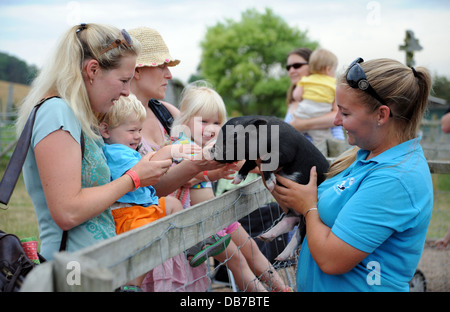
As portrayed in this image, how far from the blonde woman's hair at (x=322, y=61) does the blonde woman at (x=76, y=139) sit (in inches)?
146

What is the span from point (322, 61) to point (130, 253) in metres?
4.54

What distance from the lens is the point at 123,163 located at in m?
2.51

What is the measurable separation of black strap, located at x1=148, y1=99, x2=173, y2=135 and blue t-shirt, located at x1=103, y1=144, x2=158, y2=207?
956mm

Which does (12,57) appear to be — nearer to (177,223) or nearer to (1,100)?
(1,100)

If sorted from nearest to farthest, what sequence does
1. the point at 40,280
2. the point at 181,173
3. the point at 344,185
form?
the point at 40,280, the point at 344,185, the point at 181,173

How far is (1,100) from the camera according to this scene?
2359 cm

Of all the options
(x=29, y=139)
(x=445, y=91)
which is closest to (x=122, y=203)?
(x=29, y=139)

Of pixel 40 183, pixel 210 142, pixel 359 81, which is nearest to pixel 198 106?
pixel 210 142

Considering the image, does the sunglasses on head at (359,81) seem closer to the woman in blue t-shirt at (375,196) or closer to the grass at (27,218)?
the woman in blue t-shirt at (375,196)

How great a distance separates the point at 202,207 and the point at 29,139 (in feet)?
2.90

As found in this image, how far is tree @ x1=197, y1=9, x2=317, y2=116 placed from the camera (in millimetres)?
56531

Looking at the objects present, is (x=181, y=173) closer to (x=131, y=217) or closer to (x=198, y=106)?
(x=131, y=217)

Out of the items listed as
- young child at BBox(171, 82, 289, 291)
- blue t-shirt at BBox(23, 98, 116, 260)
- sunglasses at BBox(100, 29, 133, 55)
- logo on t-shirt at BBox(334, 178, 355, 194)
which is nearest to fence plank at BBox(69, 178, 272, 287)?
blue t-shirt at BBox(23, 98, 116, 260)

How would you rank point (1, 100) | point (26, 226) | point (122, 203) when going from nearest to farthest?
point (122, 203), point (26, 226), point (1, 100)
